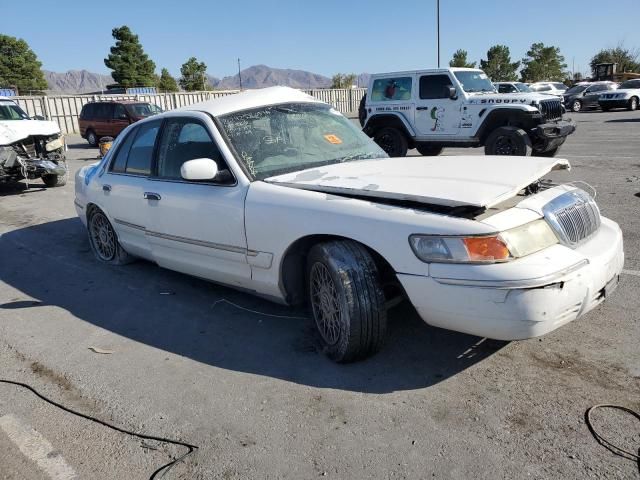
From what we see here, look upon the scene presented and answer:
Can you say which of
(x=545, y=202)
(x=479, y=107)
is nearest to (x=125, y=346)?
(x=545, y=202)

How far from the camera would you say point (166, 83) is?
62.0 meters

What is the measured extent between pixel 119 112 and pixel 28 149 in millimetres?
11099

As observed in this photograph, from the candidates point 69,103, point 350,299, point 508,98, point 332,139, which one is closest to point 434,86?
point 508,98

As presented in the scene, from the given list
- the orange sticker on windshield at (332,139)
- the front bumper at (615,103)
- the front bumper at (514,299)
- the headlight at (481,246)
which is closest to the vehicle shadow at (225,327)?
the front bumper at (514,299)

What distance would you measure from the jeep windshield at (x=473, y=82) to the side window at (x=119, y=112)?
13.9 meters

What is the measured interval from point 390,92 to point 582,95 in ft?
74.4

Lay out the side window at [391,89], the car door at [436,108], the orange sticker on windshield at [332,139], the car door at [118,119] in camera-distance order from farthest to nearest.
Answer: the car door at [118,119] < the side window at [391,89] < the car door at [436,108] < the orange sticker on windshield at [332,139]

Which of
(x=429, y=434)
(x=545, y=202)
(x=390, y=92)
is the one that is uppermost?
(x=390, y=92)

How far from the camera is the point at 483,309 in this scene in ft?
8.76

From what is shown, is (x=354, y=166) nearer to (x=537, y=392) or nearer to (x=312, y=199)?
(x=312, y=199)

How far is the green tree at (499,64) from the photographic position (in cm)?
5734

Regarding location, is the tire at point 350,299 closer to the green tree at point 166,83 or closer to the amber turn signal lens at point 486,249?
the amber turn signal lens at point 486,249

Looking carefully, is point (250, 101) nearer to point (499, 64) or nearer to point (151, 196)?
point (151, 196)

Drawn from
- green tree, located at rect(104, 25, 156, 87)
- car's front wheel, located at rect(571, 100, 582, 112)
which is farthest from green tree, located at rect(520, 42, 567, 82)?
green tree, located at rect(104, 25, 156, 87)
